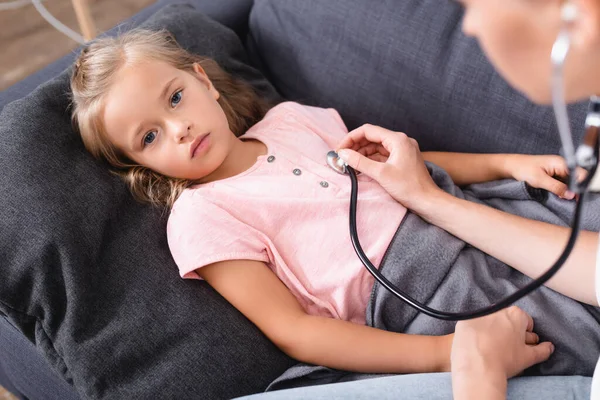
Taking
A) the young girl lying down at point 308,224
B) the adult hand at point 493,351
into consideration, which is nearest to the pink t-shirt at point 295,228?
the young girl lying down at point 308,224

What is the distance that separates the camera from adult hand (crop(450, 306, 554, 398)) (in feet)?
2.79

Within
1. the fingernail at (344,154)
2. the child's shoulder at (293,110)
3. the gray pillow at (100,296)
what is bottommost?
the gray pillow at (100,296)

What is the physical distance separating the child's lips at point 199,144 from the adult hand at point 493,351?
57cm

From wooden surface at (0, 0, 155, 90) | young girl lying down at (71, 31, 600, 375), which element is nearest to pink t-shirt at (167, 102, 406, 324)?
young girl lying down at (71, 31, 600, 375)

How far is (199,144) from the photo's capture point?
1141mm

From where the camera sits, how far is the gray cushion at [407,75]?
4.18 feet

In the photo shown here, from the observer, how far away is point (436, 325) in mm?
1035

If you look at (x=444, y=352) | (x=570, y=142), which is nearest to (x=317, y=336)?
(x=444, y=352)

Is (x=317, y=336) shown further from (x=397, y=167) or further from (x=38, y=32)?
(x=38, y=32)

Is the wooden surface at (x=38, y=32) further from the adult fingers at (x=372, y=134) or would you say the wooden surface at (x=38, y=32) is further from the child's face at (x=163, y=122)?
the adult fingers at (x=372, y=134)

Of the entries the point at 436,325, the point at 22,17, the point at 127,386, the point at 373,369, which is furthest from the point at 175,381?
the point at 22,17

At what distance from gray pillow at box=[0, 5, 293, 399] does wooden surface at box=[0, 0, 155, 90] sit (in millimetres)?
1720

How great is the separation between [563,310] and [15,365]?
105cm

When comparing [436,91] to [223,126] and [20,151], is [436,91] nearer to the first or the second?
[223,126]
